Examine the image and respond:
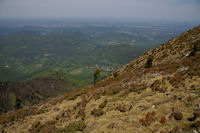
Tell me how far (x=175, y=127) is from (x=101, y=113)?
8.45 metres

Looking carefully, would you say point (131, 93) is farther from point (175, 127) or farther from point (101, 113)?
point (175, 127)

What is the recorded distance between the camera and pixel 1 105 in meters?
150

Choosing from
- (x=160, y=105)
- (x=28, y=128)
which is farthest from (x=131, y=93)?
(x=28, y=128)

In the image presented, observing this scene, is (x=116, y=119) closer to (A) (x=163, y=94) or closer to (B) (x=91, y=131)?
(B) (x=91, y=131)

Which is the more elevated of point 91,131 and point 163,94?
point 163,94

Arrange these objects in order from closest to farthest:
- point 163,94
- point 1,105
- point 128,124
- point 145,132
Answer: point 145,132 < point 128,124 < point 163,94 < point 1,105

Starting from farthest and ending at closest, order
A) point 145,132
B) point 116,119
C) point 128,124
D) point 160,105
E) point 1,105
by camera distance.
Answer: point 1,105 < point 116,119 < point 160,105 < point 128,124 < point 145,132

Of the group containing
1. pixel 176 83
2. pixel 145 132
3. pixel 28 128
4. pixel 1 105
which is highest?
pixel 176 83

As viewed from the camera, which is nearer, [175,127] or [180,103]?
[175,127]

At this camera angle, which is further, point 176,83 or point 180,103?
point 176,83

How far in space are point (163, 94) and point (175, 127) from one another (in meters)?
5.75

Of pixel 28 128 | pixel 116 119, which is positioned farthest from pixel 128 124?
pixel 28 128

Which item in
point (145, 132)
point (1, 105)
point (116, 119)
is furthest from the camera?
point (1, 105)

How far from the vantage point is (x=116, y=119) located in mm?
12070
